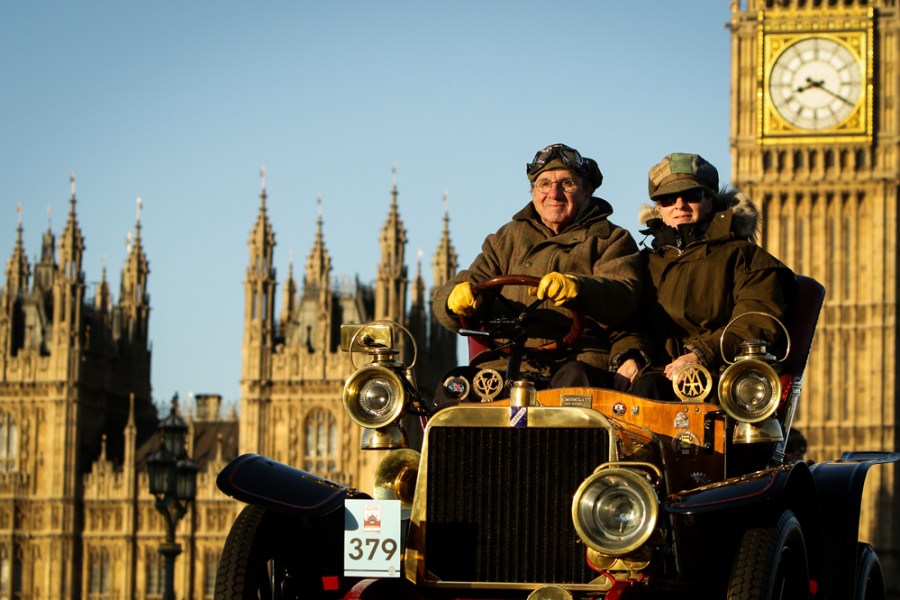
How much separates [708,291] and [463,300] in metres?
0.90

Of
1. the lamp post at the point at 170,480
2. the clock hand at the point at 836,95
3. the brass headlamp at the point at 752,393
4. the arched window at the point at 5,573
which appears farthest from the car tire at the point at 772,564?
the arched window at the point at 5,573

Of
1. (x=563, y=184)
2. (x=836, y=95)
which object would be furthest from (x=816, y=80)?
(x=563, y=184)

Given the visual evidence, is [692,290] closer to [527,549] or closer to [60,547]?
[527,549]

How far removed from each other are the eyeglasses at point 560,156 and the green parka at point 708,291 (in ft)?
1.29

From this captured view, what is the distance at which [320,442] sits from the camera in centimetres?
5325

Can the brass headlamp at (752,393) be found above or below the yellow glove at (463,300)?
below

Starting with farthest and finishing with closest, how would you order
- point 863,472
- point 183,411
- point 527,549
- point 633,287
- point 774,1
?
point 183,411 < point 774,1 < point 863,472 < point 633,287 < point 527,549

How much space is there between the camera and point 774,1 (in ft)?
156

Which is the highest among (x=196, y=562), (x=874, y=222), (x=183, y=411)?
(x=874, y=222)

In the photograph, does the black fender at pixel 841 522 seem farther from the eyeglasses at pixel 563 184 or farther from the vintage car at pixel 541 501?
the eyeglasses at pixel 563 184

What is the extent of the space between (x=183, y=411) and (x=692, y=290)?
175 ft

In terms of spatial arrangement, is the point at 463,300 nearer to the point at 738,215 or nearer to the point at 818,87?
the point at 738,215

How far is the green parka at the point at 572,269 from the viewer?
6617 mm

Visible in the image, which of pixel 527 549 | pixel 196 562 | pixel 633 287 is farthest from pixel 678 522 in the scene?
pixel 196 562
